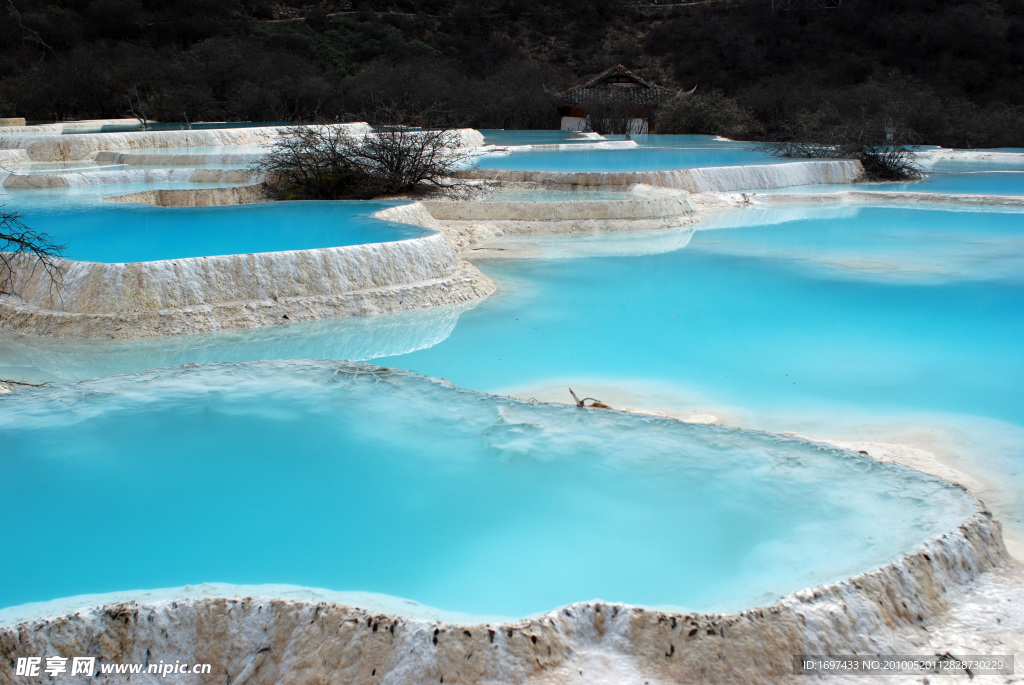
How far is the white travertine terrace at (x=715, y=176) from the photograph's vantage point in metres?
12.6

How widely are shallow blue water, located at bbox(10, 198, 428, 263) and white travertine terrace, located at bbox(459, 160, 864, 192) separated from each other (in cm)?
406

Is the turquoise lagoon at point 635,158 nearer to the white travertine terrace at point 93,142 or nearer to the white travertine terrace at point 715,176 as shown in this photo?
the white travertine terrace at point 715,176

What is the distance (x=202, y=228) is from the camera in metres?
7.87

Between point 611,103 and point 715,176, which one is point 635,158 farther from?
point 611,103

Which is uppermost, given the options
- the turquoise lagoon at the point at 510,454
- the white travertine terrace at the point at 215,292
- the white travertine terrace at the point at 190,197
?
the white travertine terrace at the point at 190,197

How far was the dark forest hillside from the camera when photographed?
23078 millimetres

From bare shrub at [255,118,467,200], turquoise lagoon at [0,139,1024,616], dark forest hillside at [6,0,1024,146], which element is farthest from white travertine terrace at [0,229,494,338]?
dark forest hillside at [6,0,1024,146]

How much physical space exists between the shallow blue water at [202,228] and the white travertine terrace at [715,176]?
406cm

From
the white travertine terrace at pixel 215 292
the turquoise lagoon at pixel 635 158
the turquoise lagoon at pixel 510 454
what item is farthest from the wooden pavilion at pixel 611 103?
the turquoise lagoon at pixel 510 454

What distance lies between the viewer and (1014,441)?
418 centimetres

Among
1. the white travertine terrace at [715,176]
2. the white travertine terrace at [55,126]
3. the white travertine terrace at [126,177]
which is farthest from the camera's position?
the white travertine terrace at [55,126]

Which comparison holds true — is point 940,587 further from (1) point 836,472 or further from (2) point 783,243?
(2) point 783,243

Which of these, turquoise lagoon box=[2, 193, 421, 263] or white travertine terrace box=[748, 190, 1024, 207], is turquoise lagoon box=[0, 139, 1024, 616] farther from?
white travertine terrace box=[748, 190, 1024, 207]

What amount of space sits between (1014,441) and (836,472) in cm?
153
